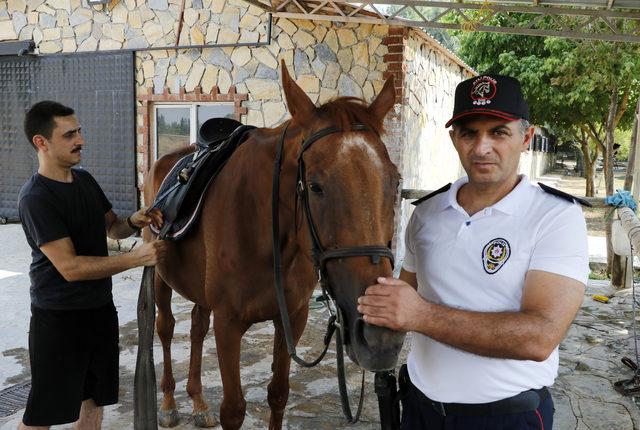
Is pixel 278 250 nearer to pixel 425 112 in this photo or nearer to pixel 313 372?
pixel 313 372

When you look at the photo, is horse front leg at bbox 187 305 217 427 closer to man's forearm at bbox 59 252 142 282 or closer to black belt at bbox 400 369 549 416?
man's forearm at bbox 59 252 142 282

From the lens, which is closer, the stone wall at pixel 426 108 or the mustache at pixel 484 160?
the mustache at pixel 484 160

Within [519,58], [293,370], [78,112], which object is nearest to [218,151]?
[293,370]

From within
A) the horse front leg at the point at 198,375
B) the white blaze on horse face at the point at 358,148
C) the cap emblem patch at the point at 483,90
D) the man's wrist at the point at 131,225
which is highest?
the cap emblem patch at the point at 483,90

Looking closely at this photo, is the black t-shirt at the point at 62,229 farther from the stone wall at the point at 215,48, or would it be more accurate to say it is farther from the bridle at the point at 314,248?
the stone wall at the point at 215,48

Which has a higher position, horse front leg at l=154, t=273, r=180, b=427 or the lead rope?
the lead rope

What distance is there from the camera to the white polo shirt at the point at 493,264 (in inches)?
53.5

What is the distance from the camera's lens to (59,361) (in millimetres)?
2453

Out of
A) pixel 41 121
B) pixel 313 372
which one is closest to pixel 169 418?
pixel 313 372

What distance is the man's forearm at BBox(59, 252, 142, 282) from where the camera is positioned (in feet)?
7.73

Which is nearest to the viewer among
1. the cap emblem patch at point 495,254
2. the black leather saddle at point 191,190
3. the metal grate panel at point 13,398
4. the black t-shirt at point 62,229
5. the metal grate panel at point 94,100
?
the cap emblem patch at point 495,254

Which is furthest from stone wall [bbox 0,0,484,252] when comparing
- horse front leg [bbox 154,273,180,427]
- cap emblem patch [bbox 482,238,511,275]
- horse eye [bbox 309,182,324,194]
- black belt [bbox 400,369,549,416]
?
black belt [bbox 400,369,549,416]

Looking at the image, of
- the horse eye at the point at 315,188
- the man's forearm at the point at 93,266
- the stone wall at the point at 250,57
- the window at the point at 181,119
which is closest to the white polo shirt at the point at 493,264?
the horse eye at the point at 315,188

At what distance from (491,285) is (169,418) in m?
2.64
